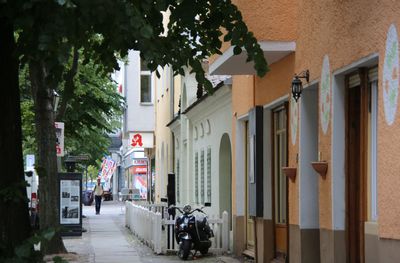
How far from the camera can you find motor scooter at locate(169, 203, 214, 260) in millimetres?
16828

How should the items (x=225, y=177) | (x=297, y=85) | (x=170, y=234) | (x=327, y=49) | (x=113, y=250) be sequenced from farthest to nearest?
(x=225, y=177), (x=113, y=250), (x=170, y=234), (x=297, y=85), (x=327, y=49)

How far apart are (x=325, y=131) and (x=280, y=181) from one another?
420cm

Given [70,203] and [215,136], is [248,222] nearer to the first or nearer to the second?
[215,136]

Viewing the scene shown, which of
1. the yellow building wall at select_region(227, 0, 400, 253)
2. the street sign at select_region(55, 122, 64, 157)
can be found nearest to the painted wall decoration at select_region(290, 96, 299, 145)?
the yellow building wall at select_region(227, 0, 400, 253)

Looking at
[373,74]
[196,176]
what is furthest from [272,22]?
[196,176]

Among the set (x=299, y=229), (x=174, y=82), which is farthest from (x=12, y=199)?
(x=174, y=82)

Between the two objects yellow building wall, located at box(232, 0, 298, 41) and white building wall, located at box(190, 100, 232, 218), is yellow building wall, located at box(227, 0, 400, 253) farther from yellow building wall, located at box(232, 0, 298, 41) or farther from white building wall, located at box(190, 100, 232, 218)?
Result: white building wall, located at box(190, 100, 232, 218)

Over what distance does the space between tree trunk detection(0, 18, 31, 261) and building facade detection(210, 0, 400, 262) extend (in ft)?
11.2

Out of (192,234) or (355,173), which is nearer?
(355,173)

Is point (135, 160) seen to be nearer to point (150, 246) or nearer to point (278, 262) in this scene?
point (150, 246)

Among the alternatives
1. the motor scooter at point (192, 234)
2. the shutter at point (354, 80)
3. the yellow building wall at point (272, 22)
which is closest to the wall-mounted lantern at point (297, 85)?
the yellow building wall at point (272, 22)

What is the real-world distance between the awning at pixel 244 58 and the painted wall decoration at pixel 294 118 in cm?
76

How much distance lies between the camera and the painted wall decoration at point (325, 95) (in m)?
10.5

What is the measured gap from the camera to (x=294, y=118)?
12617mm
